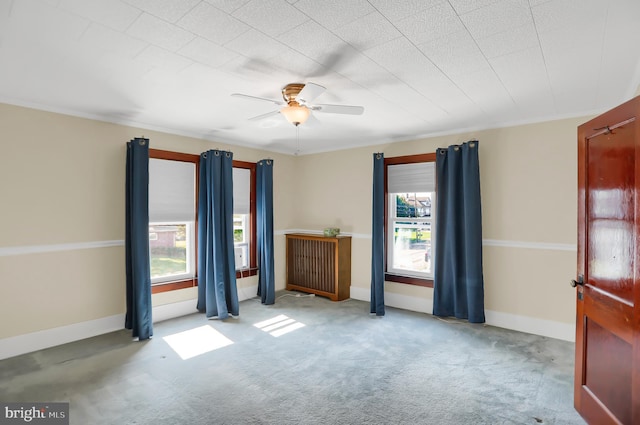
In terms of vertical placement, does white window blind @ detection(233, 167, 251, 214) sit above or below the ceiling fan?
below

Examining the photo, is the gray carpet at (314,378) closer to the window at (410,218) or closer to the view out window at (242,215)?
the window at (410,218)

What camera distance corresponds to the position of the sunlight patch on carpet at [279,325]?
3.93 m

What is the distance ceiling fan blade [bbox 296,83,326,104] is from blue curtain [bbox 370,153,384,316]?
222 centimetres

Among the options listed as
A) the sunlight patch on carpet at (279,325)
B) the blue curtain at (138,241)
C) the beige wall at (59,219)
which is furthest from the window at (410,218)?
the beige wall at (59,219)

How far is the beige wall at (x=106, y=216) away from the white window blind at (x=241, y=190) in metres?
0.83

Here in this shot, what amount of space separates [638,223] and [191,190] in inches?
178

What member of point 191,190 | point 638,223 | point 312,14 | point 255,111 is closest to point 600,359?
point 638,223

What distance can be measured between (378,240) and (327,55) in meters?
2.91

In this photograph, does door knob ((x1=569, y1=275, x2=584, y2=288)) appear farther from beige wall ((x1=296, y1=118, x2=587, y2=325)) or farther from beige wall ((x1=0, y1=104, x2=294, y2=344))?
beige wall ((x1=0, y1=104, x2=294, y2=344))

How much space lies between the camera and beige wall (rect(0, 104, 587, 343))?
3281 millimetres

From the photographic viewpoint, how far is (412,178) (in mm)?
4824

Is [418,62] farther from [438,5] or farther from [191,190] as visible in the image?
[191,190]

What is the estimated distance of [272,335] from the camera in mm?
3805

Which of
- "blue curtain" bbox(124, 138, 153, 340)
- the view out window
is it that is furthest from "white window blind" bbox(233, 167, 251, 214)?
"blue curtain" bbox(124, 138, 153, 340)
